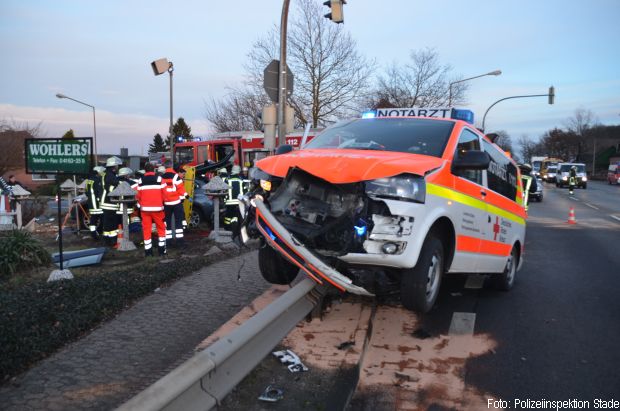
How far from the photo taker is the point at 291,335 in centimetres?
441

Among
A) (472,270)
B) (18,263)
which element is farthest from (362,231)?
(18,263)

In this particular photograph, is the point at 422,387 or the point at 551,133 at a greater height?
the point at 551,133

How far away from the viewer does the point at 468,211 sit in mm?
4758

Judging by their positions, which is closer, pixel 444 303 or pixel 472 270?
pixel 472 270

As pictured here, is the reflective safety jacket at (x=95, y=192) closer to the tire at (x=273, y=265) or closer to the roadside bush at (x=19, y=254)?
the roadside bush at (x=19, y=254)

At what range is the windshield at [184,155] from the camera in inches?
938

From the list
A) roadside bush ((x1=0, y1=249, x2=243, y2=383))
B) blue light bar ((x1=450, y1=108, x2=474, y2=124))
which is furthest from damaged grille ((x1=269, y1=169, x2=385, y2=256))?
blue light bar ((x1=450, y1=108, x2=474, y2=124))

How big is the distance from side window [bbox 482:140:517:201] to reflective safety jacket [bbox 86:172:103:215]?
306 inches

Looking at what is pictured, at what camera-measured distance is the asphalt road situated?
11.9 ft

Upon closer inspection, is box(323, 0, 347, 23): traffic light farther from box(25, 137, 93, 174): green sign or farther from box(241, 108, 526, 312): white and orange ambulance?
box(241, 108, 526, 312): white and orange ambulance

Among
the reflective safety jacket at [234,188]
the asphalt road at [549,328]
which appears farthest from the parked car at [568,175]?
the reflective safety jacket at [234,188]

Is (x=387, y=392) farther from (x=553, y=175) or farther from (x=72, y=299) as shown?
(x=553, y=175)

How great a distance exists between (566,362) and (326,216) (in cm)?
228

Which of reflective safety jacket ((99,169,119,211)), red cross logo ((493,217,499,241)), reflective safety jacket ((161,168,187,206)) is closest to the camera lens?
red cross logo ((493,217,499,241))
